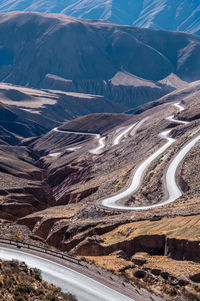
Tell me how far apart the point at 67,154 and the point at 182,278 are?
9791cm

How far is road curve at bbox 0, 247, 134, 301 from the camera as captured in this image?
21266mm

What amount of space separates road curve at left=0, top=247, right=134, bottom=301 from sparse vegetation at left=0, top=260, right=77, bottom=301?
102 centimetres

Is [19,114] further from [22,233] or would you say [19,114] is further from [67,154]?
[22,233]

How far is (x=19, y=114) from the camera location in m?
188

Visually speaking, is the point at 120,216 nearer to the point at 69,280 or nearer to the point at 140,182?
the point at 140,182

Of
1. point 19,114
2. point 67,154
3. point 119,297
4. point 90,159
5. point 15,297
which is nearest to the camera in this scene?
point 15,297

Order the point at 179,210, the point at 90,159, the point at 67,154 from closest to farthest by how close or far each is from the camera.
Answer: the point at 179,210, the point at 90,159, the point at 67,154

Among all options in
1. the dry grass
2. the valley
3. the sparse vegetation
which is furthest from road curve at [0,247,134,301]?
the dry grass

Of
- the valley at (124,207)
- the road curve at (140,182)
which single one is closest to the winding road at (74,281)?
the valley at (124,207)

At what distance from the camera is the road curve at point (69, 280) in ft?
69.8

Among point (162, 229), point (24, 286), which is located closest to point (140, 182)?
point (162, 229)

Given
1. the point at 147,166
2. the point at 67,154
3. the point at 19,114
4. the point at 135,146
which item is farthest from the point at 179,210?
the point at 19,114

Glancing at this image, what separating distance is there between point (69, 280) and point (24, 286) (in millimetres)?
4175

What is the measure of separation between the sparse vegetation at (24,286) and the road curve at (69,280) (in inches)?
40.0
